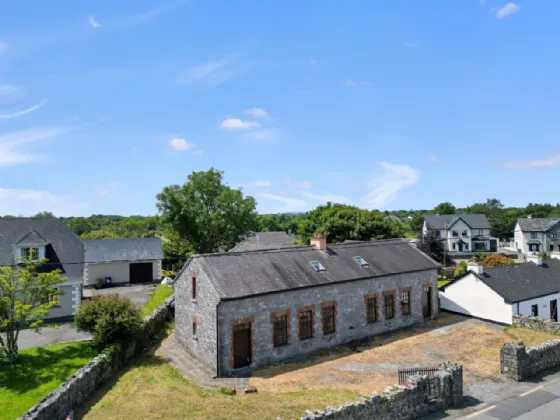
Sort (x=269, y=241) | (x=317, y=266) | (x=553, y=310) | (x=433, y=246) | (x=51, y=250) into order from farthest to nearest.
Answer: (x=269, y=241) < (x=433, y=246) < (x=51, y=250) < (x=553, y=310) < (x=317, y=266)

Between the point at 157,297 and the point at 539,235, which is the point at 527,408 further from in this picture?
the point at 539,235

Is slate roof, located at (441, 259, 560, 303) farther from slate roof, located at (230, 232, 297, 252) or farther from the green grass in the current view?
slate roof, located at (230, 232, 297, 252)

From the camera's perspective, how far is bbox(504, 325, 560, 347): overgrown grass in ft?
75.4

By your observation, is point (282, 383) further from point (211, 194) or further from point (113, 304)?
point (211, 194)

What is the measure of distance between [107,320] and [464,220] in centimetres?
7668

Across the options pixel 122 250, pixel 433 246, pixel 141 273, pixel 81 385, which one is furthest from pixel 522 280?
pixel 122 250

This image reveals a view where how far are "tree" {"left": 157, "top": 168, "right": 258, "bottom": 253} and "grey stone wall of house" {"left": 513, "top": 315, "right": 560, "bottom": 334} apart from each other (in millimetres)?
32013

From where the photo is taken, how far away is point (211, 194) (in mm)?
50094

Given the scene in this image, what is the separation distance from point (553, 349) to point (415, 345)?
22.7ft

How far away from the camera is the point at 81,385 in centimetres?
1585

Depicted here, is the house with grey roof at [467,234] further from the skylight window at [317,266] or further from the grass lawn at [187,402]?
the grass lawn at [187,402]

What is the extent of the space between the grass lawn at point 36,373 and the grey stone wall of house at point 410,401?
11.5 meters

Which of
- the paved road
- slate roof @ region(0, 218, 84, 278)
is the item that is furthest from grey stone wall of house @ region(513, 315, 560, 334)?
slate roof @ region(0, 218, 84, 278)

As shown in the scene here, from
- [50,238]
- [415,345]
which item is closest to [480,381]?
[415,345]
